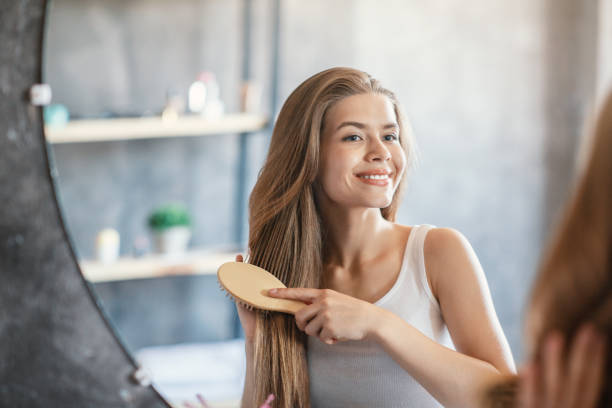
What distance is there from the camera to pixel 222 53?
997 millimetres

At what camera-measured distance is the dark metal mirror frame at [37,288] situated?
23.7 inches

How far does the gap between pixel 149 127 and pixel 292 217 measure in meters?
0.29

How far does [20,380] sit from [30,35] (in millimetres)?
324

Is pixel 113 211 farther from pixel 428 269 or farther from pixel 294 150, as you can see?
pixel 428 269

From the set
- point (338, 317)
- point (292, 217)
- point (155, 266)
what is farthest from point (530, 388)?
point (155, 266)

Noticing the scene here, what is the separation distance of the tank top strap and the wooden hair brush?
0.13m

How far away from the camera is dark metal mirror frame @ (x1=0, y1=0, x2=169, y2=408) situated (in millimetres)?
603

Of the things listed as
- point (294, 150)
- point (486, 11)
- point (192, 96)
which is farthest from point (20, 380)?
point (486, 11)

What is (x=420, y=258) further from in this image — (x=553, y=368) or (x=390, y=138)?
(x=553, y=368)

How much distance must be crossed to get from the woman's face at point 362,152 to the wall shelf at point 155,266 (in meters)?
0.27

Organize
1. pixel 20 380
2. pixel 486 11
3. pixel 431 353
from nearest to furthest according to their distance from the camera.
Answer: pixel 431 353, pixel 20 380, pixel 486 11

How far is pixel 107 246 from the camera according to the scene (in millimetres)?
712

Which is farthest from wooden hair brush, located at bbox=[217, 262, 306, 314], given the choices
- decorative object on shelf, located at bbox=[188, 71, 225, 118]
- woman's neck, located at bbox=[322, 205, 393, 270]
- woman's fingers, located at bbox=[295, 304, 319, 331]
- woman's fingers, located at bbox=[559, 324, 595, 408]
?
decorative object on shelf, located at bbox=[188, 71, 225, 118]

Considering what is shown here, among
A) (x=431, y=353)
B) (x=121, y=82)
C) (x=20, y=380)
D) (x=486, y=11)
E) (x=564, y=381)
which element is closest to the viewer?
(x=564, y=381)
